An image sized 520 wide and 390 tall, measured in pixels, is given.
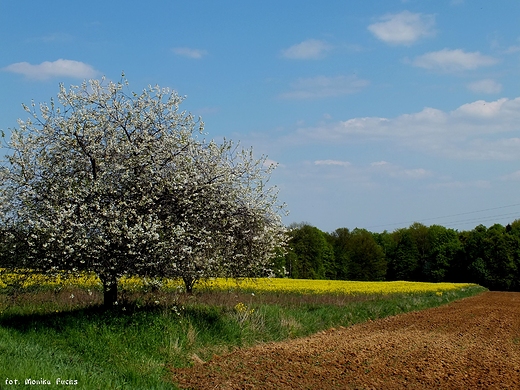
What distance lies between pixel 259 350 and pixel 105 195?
5.66 m

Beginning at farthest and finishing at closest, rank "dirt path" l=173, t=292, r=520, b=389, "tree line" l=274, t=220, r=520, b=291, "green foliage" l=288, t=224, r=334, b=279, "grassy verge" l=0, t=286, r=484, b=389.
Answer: "tree line" l=274, t=220, r=520, b=291 → "green foliage" l=288, t=224, r=334, b=279 → "dirt path" l=173, t=292, r=520, b=389 → "grassy verge" l=0, t=286, r=484, b=389

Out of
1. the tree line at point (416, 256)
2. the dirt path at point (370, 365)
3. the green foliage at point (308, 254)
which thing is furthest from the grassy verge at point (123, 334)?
the green foliage at point (308, 254)

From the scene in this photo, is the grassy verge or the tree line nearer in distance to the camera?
the grassy verge

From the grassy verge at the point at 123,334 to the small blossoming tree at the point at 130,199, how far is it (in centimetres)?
124

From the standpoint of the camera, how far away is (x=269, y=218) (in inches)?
628

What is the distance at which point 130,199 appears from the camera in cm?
1377

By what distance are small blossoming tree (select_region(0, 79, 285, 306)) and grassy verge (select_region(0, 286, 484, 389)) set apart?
1.24 metres

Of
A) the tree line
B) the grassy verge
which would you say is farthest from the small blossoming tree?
the tree line

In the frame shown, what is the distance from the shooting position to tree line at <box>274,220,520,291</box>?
7462 centimetres

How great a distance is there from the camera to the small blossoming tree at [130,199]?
13.2 metres

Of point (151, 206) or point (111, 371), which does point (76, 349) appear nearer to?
point (111, 371)

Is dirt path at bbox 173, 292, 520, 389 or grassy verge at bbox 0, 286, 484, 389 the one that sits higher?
grassy verge at bbox 0, 286, 484, 389

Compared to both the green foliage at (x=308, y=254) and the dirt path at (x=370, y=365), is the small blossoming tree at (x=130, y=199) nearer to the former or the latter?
the dirt path at (x=370, y=365)

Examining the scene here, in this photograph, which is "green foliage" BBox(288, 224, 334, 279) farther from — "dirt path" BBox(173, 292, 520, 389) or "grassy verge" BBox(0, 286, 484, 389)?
"dirt path" BBox(173, 292, 520, 389)
